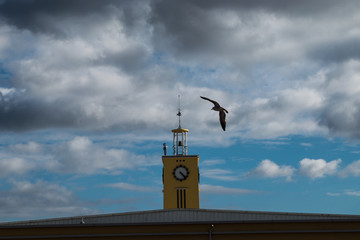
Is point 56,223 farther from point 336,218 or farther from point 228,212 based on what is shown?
point 336,218

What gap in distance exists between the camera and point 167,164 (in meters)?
59.3

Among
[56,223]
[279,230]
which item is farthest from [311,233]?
[56,223]

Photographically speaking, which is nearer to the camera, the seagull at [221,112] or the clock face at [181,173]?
the seagull at [221,112]

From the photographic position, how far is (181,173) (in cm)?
5919

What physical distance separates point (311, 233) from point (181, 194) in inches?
1229

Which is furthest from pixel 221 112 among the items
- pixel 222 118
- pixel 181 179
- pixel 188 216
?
pixel 181 179

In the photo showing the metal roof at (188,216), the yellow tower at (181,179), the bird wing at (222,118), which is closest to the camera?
the bird wing at (222,118)

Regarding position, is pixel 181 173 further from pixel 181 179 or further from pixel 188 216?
pixel 188 216

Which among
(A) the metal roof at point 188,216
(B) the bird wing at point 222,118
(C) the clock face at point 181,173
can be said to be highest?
(C) the clock face at point 181,173

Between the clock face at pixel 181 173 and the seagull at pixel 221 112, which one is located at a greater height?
the clock face at pixel 181 173

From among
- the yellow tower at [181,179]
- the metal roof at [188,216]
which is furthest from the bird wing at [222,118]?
the yellow tower at [181,179]

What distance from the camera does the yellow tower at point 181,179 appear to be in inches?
2293

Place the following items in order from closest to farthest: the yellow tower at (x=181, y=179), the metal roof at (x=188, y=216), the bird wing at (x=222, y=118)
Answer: the bird wing at (x=222, y=118) → the metal roof at (x=188, y=216) → the yellow tower at (x=181, y=179)

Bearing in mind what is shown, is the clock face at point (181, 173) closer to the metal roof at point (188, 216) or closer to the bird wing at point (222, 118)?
the metal roof at point (188, 216)
